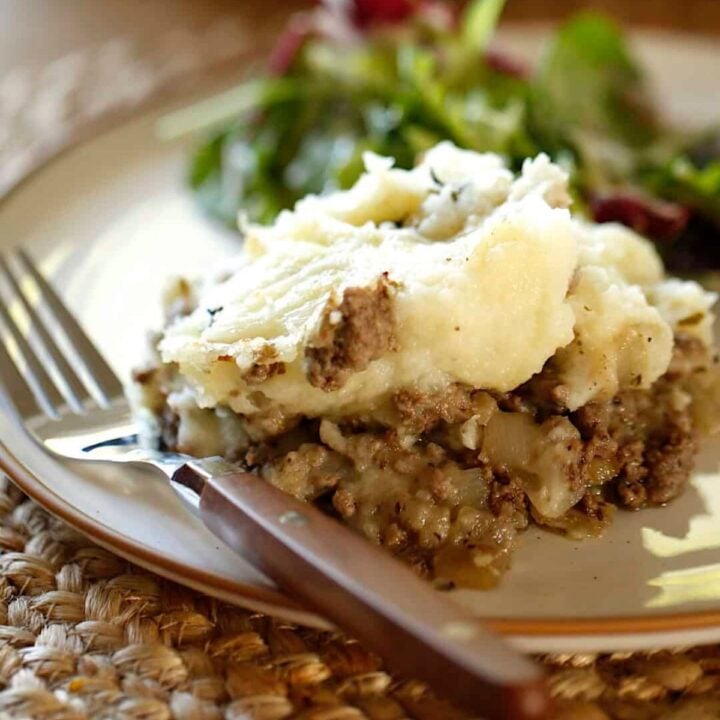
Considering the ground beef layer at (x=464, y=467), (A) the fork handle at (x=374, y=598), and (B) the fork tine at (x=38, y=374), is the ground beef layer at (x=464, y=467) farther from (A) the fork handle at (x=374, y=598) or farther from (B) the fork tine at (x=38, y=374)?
(B) the fork tine at (x=38, y=374)

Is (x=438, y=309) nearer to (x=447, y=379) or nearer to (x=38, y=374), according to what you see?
(x=447, y=379)

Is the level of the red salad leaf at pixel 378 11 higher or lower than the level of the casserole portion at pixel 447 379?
higher

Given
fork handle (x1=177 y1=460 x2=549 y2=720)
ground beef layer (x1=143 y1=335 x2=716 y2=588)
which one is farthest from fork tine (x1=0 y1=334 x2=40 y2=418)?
fork handle (x1=177 y1=460 x2=549 y2=720)

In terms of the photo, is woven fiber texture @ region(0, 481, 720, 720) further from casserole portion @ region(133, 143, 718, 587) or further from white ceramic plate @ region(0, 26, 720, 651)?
casserole portion @ region(133, 143, 718, 587)

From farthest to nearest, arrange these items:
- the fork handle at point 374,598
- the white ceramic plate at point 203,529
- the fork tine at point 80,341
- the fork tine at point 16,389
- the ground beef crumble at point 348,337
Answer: the fork tine at point 80,341 < the fork tine at point 16,389 < the ground beef crumble at point 348,337 < the white ceramic plate at point 203,529 < the fork handle at point 374,598

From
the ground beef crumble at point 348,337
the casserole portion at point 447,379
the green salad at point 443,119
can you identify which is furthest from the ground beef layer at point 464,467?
the green salad at point 443,119

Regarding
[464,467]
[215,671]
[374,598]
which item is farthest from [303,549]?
[464,467]

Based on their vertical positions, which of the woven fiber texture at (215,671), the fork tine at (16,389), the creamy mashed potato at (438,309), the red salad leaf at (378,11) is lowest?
the woven fiber texture at (215,671)
